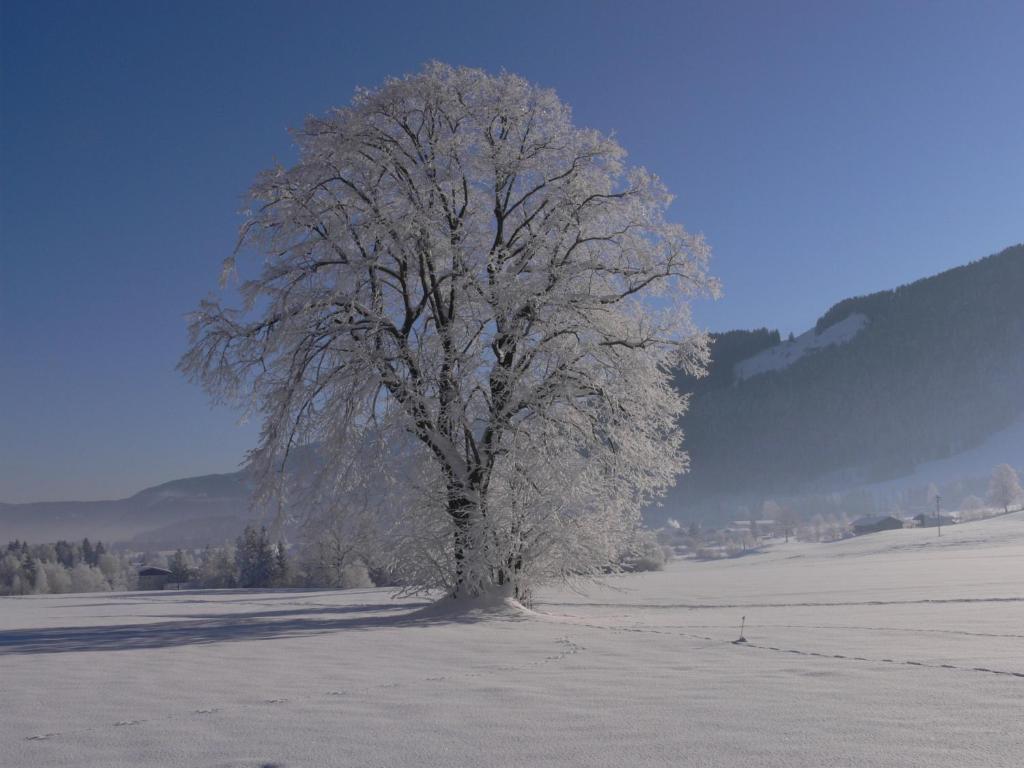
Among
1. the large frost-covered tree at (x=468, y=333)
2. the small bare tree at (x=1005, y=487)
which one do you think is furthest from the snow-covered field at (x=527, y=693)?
the small bare tree at (x=1005, y=487)

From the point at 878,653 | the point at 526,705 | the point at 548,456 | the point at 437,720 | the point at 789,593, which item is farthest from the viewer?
the point at 789,593

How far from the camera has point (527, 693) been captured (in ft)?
18.5

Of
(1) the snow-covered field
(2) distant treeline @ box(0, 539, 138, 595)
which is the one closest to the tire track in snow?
(1) the snow-covered field

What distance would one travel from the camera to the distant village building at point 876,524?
8900 cm

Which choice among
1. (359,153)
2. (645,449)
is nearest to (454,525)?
(645,449)

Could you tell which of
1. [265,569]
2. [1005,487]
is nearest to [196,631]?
[265,569]

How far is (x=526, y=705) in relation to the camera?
5176 mm

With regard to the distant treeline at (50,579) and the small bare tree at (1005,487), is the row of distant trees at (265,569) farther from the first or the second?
the small bare tree at (1005,487)

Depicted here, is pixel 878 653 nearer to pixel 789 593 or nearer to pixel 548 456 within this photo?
pixel 548 456

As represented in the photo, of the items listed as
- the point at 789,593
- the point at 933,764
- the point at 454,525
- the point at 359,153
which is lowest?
the point at 789,593

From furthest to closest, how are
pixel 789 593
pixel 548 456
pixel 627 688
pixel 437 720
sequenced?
pixel 789 593
pixel 548 456
pixel 627 688
pixel 437 720

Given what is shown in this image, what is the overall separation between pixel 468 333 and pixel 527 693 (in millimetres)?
9242

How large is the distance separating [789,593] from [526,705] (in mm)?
15509

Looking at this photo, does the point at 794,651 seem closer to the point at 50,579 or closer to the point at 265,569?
the point at 265,569
